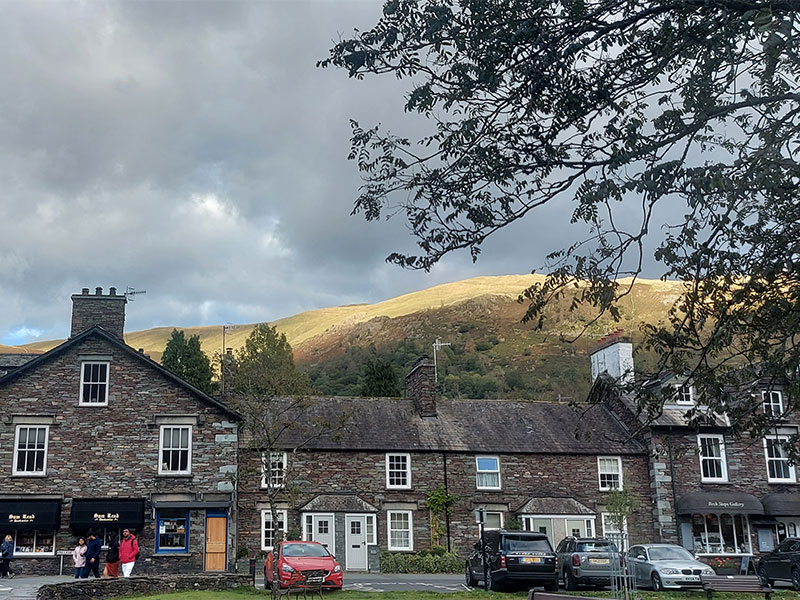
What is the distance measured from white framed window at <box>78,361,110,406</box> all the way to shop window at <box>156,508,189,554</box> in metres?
5.17

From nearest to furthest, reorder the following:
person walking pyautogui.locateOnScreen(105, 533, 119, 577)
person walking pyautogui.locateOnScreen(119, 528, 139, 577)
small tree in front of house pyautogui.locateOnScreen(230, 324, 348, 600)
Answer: person walking pyautogui.locateOnScreen(119, 528, 139, 577) < person walking pyautogui.locateOnScreen(105, 533, 119, 577) < small tree in front of house pyautogui.locateOnScreen(230, 324, 348, 600)

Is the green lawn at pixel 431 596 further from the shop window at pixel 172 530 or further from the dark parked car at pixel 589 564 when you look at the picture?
the shop window at pixel 172 530

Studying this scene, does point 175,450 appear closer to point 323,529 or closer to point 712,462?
point 323,529

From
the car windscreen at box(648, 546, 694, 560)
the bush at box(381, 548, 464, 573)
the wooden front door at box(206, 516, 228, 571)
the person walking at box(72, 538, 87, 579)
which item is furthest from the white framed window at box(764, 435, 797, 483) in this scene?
the person walking at box(72, 538, 87, 579)

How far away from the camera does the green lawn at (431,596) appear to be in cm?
2203

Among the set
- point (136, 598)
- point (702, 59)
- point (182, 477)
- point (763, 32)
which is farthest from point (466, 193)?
point (182, 477)

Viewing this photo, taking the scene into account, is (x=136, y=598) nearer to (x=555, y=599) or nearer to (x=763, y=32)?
(x=555, y=599)

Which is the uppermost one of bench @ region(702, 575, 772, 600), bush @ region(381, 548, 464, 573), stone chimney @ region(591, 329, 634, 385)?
stone chimney @ region(591, 329, 634, 385)

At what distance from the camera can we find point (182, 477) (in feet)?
118

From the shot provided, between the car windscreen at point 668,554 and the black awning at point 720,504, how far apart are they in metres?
11.8

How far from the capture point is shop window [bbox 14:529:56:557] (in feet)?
113

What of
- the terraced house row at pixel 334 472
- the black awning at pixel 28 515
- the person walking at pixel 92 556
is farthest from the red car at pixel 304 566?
the black awning at pixel 28 515

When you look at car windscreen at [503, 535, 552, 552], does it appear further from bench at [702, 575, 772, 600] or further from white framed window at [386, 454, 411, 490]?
white framed window at [386, 454, 411, 490]

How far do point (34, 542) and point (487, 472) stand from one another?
61.2ft
